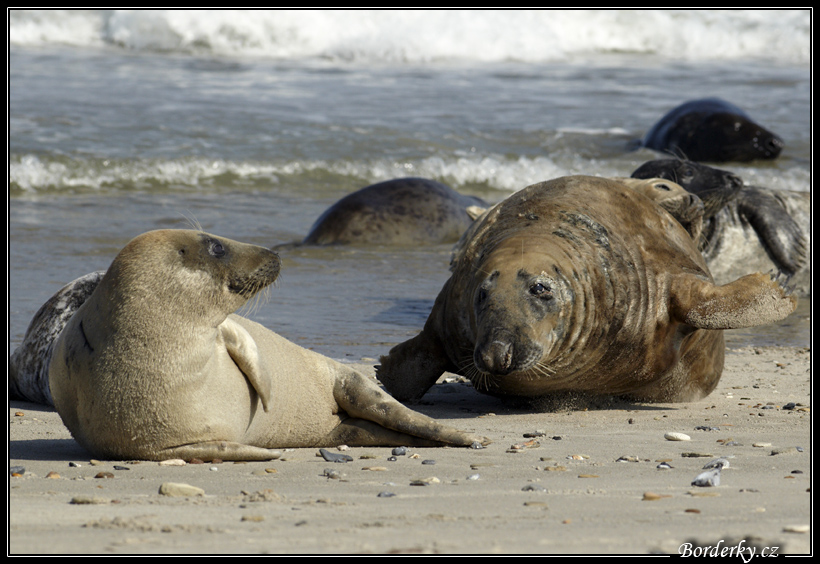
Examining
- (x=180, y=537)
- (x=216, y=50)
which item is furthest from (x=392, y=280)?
(x=216, y=50)

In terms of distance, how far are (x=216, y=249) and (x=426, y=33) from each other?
23.2m

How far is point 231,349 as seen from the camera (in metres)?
4.16

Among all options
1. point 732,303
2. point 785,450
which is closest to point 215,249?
point 785,450

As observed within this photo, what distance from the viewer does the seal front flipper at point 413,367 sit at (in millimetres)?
5648

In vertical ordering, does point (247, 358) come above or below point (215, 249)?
below

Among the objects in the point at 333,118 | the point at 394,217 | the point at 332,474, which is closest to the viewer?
the point at 332,474

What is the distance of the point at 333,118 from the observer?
17.6 metres

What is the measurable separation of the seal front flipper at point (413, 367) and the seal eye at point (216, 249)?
1691mm

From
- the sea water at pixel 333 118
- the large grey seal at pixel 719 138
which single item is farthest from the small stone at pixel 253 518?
the large grey seal at pixel 719 138

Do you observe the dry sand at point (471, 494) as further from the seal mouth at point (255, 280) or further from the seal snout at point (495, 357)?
the seal mouth at point (255, 280)

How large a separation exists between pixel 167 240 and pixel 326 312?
3580mm

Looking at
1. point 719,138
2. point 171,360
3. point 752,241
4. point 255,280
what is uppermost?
point 255,280

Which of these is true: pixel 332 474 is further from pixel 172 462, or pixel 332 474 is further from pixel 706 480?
pixel 706 480

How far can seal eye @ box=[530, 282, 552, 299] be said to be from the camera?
4996mm
